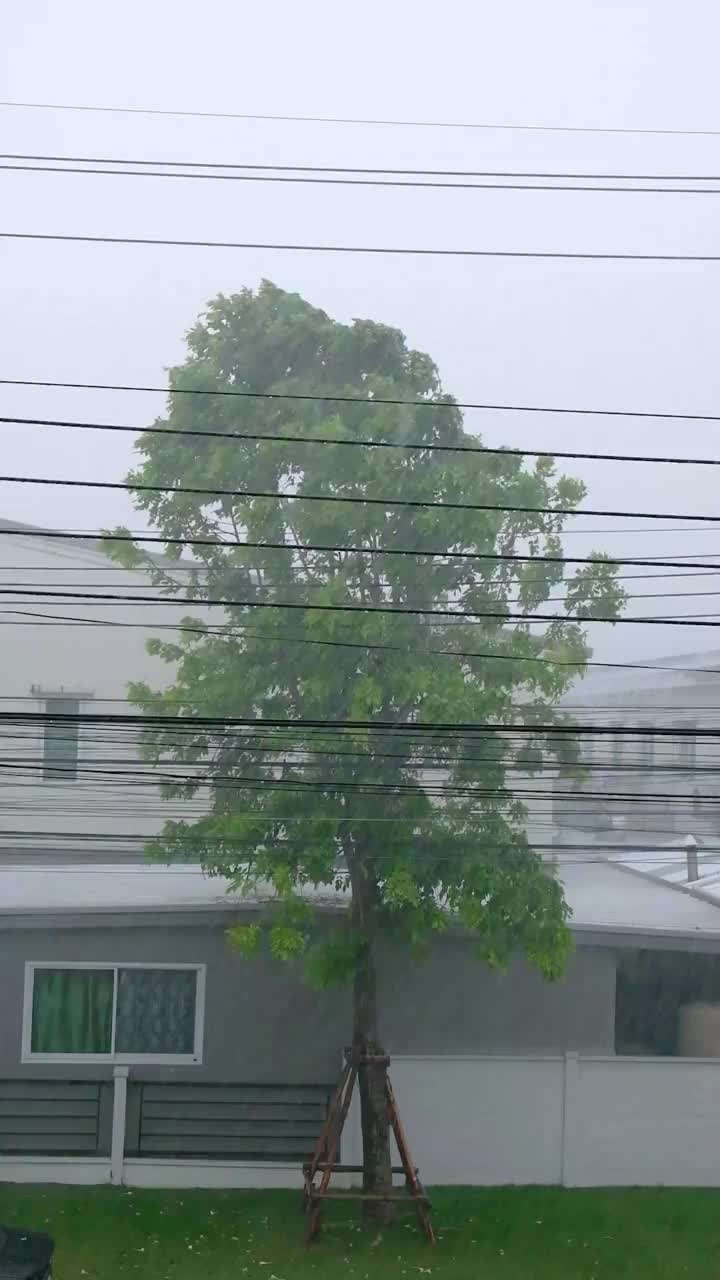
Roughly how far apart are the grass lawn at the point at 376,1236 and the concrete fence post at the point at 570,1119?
0.25 metres

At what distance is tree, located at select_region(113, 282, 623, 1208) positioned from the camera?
1052 centimetres

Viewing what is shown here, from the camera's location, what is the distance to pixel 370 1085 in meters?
10.8

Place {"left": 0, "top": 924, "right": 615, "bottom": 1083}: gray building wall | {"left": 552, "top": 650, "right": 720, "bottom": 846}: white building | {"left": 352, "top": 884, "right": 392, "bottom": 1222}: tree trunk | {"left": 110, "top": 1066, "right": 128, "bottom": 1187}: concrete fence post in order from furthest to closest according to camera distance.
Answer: {"left": 552, "top": 650, "right": 720, "bottom": 846}: white building < {"left": 0, "top": 924, "right": 615, "bottom": 1083}: gray building wall < {"left": 110, "top": 1066, "right": 128, "bottom": 1187}: concrete fence post < {"left": 352, "top": 884, "right": 392, "bottom": 1222}: tree trunk

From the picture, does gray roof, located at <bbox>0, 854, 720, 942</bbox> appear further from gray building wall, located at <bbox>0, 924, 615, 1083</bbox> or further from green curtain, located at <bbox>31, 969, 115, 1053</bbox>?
green curtain, located at <bbox>31, 969, 115, 1053</bbox>

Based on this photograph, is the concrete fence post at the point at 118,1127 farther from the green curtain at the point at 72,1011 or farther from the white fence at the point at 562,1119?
the white fence at the point at 562,1119

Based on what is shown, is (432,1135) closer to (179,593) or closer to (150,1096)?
(150,1096)

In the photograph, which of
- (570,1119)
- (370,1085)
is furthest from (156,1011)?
(570,1119)

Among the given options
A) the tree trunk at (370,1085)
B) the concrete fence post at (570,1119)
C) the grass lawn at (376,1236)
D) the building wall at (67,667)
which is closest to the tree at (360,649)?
→ the tree trunk at (370,1085)

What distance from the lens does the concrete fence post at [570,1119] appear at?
11977mm

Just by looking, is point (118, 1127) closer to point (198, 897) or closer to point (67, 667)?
point (198, 897)

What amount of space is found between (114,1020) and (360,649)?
4100 mm

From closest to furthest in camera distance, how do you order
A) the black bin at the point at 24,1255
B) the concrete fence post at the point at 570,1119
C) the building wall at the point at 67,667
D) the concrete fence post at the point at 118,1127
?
the black bin at the point at 24,1255
the concrete fence post at the point at 118,1127
the concrete fence post at the point at 570,1119
the building wall at the point at 67,667

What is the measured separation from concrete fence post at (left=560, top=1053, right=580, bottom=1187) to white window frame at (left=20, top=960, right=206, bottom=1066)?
10.3 feet

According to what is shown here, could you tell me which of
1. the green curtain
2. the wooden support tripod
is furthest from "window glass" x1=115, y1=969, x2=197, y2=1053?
the wooden support tripod
